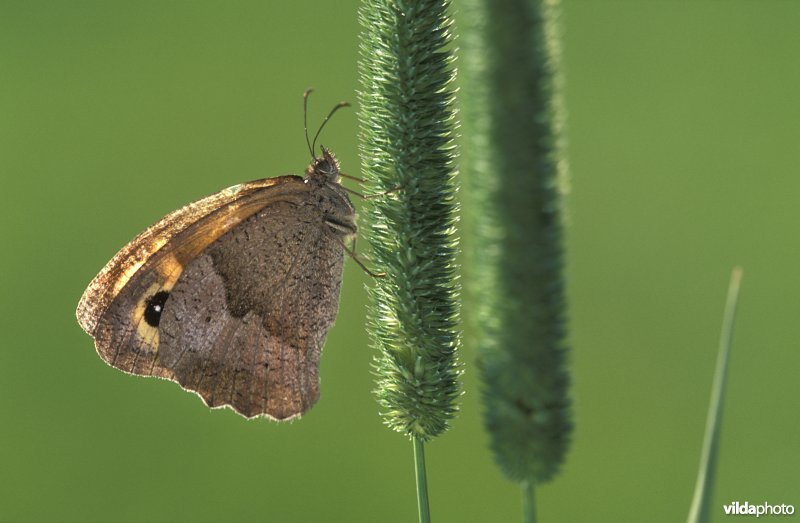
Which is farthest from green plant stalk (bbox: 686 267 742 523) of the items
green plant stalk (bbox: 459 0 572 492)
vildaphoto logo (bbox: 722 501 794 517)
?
vildaphoto logo (bbox: 722 501 794 517)

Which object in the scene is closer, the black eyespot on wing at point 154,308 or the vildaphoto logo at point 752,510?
the vildaphoto logo at point 752,510

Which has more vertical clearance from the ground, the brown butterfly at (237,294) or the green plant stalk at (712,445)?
the brown butterfly at (237,294)

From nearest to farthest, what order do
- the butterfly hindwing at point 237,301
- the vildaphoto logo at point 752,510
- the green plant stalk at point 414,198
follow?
the green plant stalk at point 414,198
the vildaphoto logo at point 752,510
the butterfly hindwing at point 237,301

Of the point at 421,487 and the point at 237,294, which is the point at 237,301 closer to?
the point at 237,294

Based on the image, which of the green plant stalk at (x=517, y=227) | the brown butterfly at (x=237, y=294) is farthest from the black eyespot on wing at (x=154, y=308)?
the green plant stalk at (x=517, y=227)

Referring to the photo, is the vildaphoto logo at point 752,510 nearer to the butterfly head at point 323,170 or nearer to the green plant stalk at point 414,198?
the green plant stalk at point 414,198

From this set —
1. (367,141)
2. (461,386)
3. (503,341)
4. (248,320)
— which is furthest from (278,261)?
(503,341)

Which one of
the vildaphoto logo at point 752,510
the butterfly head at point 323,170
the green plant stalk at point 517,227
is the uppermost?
the butterfly head at point 323,170
